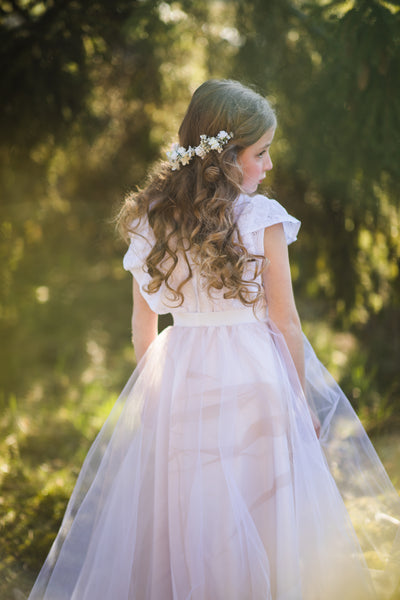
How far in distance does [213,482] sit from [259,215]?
836 millimetres

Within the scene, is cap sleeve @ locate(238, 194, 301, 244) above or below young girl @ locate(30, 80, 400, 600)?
above

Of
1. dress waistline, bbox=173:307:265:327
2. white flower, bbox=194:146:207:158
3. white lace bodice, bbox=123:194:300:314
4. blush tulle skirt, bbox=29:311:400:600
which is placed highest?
white flower, bbox=194:146:207:158

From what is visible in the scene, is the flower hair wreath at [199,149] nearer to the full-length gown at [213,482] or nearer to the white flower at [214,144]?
the white flower at [214,144]

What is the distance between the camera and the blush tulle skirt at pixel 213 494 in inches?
62.1

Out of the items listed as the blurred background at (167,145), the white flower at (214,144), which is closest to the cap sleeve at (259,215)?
the white flower at (214,144)

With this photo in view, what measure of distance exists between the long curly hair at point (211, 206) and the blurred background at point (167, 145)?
129 cm

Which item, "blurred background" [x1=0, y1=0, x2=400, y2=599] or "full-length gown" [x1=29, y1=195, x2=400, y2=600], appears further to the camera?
"blurred background" [x1=0, y1=0, x2=400, y2=599]

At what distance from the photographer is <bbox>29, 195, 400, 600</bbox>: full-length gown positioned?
1578mm

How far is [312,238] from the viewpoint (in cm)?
383

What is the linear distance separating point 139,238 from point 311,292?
2.52 meters

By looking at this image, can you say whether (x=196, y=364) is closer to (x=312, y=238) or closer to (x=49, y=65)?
(x=312, y=238)

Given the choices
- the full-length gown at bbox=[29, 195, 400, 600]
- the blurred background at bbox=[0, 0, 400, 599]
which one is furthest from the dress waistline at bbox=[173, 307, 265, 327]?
the blurred background at bbox=[0, 0, 400, 599]

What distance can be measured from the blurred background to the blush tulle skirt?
811mm

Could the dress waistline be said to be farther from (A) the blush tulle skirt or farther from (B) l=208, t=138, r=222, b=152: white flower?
(B) l=208, t=138, r=222, b=152: white flower
